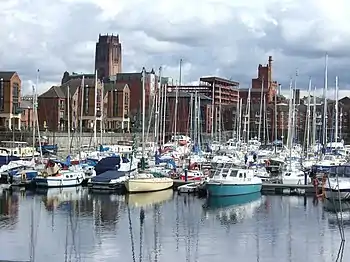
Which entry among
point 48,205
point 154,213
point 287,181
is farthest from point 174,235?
point 287,181

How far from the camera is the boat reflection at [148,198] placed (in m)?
49.7

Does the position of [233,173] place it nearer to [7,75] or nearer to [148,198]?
[148,198]

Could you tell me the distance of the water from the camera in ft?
104

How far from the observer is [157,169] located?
62562 mm

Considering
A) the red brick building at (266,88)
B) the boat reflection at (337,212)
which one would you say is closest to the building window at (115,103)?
the red brick building at (266,88)

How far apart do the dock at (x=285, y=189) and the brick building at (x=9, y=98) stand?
186ft

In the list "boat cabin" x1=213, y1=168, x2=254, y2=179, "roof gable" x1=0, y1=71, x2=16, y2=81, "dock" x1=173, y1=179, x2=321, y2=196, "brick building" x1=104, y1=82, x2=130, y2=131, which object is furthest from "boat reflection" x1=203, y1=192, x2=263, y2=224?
"brick building" x1=104, y1=82, x2=130, y2=131

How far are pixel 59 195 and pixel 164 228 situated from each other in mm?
17593

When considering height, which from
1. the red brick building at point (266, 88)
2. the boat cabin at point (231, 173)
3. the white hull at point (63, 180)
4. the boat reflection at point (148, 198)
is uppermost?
the red brick building at point (266, 88)

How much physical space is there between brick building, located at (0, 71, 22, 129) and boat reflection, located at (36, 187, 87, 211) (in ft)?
170

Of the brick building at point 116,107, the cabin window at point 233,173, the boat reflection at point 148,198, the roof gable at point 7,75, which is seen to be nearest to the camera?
the boat reflection at point 148,198

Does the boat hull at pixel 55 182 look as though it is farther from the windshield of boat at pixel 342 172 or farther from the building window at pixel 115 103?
the building window at pixel 115 103

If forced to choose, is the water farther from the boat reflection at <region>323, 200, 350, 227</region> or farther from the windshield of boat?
the windshield of boat

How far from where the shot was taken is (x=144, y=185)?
54.8 meters
